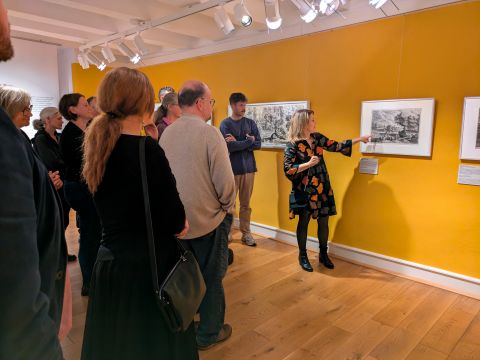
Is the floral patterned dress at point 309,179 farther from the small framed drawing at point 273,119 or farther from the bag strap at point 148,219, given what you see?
the bag strap at point 148,219

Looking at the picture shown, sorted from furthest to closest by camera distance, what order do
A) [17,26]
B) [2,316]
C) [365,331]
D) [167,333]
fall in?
[17,26] < [365,331] < [167,333] < [2,316]

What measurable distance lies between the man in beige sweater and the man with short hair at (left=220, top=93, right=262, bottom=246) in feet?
6.40

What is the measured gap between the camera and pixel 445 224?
308cm

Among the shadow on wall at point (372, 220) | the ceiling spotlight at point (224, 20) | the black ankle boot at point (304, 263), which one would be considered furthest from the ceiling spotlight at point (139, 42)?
the black ankle boot at point (304, 263)

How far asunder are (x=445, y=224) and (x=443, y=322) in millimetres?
916

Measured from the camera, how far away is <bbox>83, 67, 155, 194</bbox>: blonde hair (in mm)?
1253

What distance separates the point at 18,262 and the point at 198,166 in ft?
4.23

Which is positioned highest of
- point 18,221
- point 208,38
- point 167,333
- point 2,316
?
point 208,38

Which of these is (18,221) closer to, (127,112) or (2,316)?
(2,316)

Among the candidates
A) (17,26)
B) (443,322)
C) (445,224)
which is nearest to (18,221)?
(443,322)

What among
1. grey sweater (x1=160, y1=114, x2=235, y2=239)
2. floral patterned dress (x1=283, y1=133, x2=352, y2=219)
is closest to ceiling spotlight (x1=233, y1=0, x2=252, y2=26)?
floral patterned dress (x1=283, y1=133, x2=352, y2=219)

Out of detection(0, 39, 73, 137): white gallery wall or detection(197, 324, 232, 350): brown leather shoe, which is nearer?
detection(197, 324, 232, 350): brown leather shoe

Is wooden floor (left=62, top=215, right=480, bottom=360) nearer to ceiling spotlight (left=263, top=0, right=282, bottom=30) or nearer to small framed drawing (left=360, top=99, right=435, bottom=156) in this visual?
small framed drawing (left=360, top=99, right=435, bottom=156)

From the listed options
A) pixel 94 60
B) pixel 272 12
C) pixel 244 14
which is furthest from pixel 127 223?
pixel 94 60
